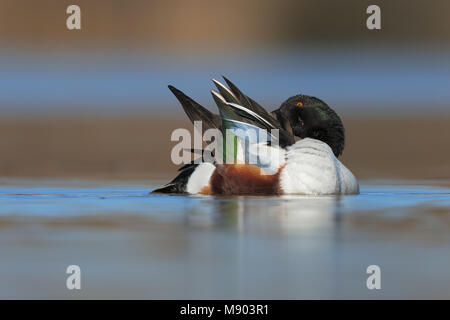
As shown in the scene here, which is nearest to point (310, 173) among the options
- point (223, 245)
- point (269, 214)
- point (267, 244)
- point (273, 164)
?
point (273, 164)

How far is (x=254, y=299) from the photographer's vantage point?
4371mm

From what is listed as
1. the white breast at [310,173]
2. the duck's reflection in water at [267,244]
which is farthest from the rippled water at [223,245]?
the white breast at [310,173]

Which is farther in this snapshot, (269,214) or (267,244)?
(269,214)

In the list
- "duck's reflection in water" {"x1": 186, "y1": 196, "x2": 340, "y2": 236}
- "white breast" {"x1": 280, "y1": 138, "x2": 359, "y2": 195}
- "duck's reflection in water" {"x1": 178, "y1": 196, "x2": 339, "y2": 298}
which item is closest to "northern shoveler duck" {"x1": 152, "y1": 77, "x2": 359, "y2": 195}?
"white breast" {"x1": 280, "y1": 138, "x2": 359, "y2": 195}

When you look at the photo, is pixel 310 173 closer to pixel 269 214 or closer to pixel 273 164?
pixel 273 164

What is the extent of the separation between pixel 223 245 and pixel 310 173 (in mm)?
2528

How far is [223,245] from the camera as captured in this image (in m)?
5.55

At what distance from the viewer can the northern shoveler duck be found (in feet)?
26.2

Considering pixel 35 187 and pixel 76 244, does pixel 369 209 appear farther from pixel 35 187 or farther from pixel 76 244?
pixel 35 187

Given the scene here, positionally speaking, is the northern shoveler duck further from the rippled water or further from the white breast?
the rippled water

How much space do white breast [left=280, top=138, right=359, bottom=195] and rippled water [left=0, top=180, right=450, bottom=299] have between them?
0.41ft

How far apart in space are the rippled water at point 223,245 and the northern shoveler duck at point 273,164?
0.59 feet

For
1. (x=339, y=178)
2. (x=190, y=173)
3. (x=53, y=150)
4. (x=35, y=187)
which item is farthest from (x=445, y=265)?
(x=53, y=150)

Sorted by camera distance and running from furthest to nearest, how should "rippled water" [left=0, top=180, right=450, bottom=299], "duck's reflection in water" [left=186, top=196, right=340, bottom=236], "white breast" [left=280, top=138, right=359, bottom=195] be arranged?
"white breast" [left=280, top=138, right=359, bottom=195]
"duck's reflection in water" [left=186, top=196, right=340, bottom=236]
"rippled water" [left=0, top=180, right=450, bottom=299]
